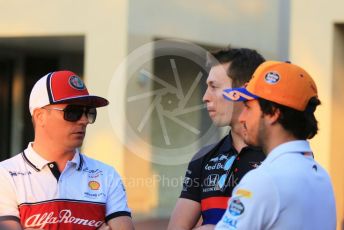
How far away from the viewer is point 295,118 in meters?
2.25

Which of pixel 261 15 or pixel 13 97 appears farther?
pixel 13 97

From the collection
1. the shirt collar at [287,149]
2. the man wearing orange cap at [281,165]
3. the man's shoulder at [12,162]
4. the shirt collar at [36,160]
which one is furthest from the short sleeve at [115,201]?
the shirt collar at [287,149]

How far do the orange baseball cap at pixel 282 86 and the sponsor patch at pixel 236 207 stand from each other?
15.5 inches

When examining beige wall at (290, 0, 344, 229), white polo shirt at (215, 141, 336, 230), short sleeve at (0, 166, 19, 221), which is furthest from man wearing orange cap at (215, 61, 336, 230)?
beige wall at (290, 0, 344, 229)

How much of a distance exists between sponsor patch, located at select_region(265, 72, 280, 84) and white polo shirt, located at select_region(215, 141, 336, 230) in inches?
9.0

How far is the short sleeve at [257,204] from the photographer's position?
203 centimetres

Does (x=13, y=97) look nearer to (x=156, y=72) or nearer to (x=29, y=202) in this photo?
(x=156, y=72)

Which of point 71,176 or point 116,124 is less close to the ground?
point 71,176

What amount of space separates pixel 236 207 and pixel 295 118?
1.35 feet

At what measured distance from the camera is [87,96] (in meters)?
3.17

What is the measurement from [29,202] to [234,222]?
122 cm

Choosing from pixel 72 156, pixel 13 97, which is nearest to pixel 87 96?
pixel 72 156

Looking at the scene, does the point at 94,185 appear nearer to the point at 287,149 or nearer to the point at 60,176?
the point at 60,176

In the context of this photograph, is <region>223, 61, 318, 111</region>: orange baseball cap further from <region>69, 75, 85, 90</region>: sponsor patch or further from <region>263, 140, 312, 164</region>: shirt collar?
<region>69, 75, 85, 90</region>: sponsor patch
